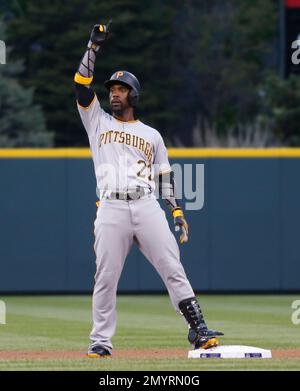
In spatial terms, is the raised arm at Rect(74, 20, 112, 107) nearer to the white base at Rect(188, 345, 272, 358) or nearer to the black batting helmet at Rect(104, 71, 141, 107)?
the black batting helmet at Rect(104, 71, 141, 107)

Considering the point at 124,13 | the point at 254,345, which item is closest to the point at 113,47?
the point at 124,13

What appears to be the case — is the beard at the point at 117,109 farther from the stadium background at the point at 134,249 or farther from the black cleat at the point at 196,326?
the stadium background at the point at 134,249

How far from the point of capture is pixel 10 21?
3581 centimetres

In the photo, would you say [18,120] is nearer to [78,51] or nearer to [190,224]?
[78,51]

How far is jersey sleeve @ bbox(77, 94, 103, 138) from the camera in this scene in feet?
31.0

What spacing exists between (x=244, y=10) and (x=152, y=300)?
22.0 m

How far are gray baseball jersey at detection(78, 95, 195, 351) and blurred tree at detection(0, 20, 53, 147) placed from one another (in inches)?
736

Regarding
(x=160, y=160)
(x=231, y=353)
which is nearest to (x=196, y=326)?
(x=231, y=353)

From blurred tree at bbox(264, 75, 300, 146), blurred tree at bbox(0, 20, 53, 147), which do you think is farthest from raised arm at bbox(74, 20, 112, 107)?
blurred tree at bbox(0, 20, 53, 147)

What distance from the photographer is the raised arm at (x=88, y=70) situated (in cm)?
938

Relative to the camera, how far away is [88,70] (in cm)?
937

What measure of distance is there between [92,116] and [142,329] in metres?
3.29

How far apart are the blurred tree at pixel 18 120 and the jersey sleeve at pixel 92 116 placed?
61.1 ft

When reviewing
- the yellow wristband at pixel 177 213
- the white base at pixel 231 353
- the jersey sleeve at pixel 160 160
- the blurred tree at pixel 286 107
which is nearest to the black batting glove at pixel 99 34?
the jersey sleeve at pixel 160 160
